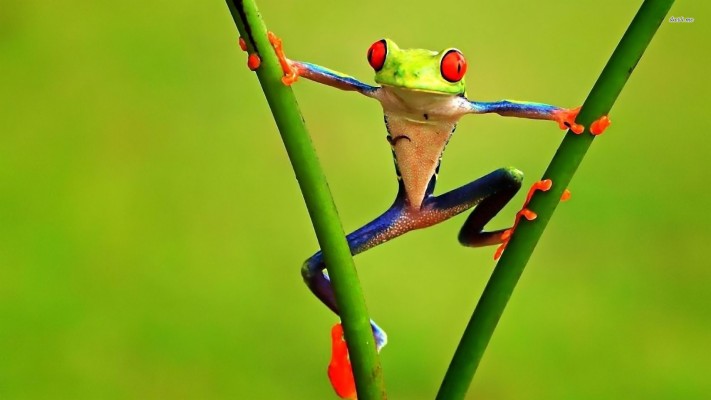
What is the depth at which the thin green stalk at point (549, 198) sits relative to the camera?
1.31 feet

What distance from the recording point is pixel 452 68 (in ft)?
1.99

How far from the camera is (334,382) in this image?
25.3 inches

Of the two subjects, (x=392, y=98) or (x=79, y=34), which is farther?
(x=79, y=34)

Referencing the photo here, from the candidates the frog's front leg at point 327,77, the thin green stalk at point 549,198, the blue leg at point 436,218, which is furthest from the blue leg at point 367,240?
the thin green stalk at point 549,198

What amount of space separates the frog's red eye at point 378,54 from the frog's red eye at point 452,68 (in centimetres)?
4

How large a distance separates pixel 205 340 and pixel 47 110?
71cm

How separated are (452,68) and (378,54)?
0.17 ft

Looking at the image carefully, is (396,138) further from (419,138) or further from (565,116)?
(565,116)

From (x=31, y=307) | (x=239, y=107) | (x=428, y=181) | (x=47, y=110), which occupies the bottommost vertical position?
(x=31, y=307)

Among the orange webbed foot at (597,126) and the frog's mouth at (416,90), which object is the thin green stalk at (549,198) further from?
the frog's mouth at (416,90)

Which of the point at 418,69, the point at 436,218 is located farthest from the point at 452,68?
the point at 436,218

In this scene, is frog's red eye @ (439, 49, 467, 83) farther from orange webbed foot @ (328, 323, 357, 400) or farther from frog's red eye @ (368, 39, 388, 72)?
orange webbed foot @ (328, 323, 357, 400)

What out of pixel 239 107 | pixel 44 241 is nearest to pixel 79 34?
pixel 239 107

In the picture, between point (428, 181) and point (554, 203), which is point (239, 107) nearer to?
point (428, 181)
